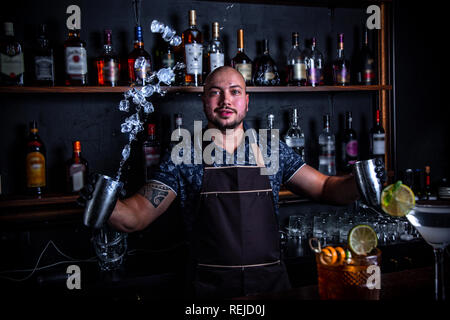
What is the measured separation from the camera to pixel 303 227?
2113 mm

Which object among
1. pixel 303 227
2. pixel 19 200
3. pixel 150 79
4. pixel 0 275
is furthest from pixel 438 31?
pixel 0 275

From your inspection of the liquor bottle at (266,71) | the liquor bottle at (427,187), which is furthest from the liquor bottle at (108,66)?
the liquor bottle at (427,187)

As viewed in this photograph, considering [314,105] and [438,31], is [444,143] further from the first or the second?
[314,105]

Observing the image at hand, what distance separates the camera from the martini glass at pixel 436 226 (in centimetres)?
85

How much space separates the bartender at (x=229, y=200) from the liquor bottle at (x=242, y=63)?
267mm

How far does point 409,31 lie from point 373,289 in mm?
2156

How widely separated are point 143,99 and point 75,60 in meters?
0.37

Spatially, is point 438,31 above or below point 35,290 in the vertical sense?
above

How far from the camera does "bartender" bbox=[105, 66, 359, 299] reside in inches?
60.7

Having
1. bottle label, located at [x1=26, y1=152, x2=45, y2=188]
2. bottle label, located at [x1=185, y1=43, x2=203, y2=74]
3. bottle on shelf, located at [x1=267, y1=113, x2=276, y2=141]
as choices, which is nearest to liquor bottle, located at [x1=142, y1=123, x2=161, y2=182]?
bottle label, located at [x1=185, y1=43, x2=203, y2=74]

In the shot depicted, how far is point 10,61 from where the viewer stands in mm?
1694

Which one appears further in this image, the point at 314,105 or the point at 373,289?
the point at 314,105

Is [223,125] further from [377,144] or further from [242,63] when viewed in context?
[377,144]

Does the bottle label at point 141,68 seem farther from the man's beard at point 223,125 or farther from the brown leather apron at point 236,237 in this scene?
the brown leather apron at point 236,237
